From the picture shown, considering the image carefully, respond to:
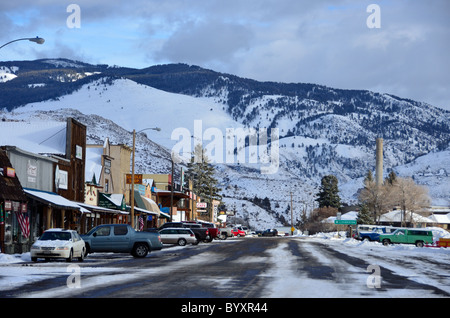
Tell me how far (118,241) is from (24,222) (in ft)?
27.1

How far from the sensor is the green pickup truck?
6750 centimetres

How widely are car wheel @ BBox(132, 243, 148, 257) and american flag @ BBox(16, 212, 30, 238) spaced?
8491mm

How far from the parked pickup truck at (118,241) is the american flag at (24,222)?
20.6ft

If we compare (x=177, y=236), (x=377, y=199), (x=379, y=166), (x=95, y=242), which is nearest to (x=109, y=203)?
(x=177, y=236)

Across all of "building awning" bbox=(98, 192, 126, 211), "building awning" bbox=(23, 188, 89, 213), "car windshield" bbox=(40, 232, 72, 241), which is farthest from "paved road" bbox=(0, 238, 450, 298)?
"building awning" bbox=(98, 192, 126, 211)

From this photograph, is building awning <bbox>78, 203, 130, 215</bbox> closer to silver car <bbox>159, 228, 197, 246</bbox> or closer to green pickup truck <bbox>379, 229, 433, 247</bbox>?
silver car <bbox>159, 228, 197, 246</bbox>

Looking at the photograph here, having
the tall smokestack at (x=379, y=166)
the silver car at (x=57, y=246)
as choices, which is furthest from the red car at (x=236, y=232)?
the silver car at (x=57, y=246)

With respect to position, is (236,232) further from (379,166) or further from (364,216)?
(379,166)

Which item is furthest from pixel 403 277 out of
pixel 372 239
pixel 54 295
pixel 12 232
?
pixel 372 239

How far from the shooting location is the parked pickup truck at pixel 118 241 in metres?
37.0

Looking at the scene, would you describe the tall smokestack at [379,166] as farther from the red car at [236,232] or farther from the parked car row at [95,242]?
the parked car row at [95,242]

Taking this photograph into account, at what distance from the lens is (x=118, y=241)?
3700 cm
